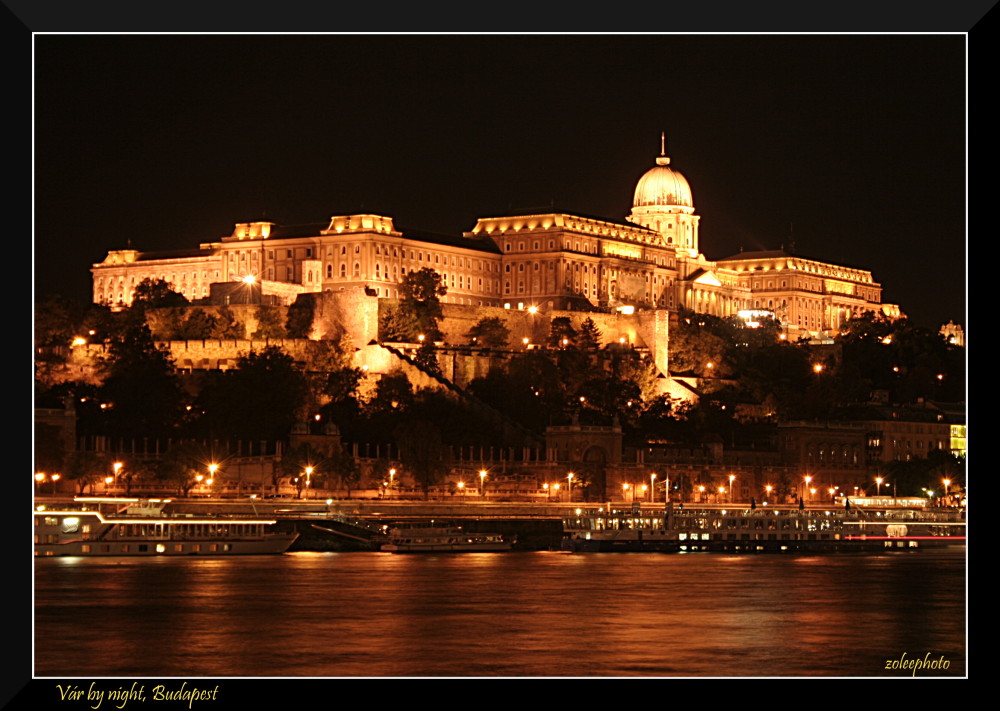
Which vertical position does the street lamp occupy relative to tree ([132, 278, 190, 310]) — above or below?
below

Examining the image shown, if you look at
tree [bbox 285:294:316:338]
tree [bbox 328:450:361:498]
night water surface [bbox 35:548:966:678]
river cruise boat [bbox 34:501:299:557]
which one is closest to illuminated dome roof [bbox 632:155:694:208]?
tree [bbox 285:294:316:338]

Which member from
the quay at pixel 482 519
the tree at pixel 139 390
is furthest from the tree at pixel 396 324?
the quay at pixel 482 519

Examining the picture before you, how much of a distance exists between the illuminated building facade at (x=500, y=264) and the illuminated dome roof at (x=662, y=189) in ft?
0.32

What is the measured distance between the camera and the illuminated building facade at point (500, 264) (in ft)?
298

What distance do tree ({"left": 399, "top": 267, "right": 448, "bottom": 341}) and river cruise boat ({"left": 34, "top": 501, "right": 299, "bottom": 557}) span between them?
3127cm

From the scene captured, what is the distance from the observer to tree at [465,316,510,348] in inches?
3196

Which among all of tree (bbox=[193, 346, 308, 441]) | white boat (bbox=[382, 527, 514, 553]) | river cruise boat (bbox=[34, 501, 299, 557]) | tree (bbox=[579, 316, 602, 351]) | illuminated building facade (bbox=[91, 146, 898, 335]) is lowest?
white boat (bbox=[382, 527, 514, 553])

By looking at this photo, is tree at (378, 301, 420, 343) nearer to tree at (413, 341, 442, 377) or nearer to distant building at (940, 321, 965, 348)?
tree at (413, 341, 442, 377)

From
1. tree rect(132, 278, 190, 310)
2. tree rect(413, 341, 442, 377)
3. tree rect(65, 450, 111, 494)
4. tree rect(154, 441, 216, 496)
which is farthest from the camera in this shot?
tree rect(132, 278, 190, 310)

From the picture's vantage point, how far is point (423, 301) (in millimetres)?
80688

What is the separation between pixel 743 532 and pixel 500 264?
1922 inches

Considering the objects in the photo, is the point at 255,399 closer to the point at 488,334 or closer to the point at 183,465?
the point at 183,465

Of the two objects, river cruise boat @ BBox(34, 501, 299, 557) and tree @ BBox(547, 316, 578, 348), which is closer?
river cruise boat @ BBox(34, 501, 299, 557)
